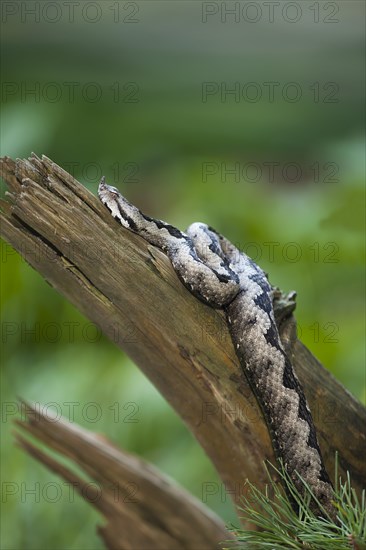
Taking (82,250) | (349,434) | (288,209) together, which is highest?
(288,209)

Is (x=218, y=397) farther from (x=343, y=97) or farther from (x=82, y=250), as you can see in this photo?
(x=343, y=97)

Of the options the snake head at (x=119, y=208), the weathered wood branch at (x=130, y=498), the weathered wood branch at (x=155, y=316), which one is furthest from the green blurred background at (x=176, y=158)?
the snake head at (x=119, y=208)

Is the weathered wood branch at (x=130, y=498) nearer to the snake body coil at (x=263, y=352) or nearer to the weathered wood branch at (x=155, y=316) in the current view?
the weathered wood branch at (x=155, y=316)

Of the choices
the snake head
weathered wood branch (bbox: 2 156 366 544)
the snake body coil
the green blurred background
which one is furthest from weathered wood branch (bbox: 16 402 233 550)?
the green blurred background

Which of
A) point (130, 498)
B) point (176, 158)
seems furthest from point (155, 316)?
point (176, 158)

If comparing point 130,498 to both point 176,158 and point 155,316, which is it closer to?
point 155,316

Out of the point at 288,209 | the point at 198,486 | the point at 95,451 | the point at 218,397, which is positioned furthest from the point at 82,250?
the point at 288,209

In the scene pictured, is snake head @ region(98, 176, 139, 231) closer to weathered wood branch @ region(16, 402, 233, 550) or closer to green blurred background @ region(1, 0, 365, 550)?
weathered wood branch @ region(16, 402, 233, 550)
